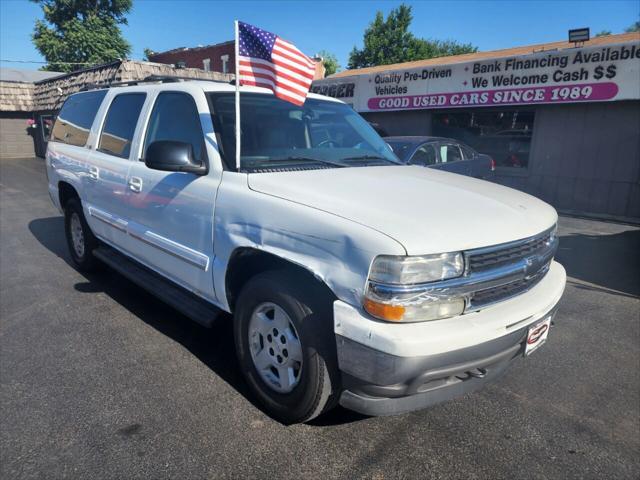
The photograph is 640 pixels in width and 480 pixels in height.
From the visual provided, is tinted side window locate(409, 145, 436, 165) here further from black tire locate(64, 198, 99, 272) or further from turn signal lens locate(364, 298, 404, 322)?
turn signal lens locate(364, 298, 404, 322)

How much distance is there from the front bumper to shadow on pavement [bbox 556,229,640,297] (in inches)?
149

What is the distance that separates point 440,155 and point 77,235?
6.13 meters

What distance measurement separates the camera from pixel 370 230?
83.6 inches

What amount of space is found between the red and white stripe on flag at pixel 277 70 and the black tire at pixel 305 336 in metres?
1.36

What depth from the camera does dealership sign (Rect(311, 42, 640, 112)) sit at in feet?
32.4

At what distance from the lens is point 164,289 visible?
3619mm

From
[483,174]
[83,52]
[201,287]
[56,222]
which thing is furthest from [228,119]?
[83,52]

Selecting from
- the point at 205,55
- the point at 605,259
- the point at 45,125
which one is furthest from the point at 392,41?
the point at 605,259

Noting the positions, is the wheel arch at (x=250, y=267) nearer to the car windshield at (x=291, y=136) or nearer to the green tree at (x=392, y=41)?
the car windshield at (x=291, y=136)

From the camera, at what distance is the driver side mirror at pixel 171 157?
2873mm

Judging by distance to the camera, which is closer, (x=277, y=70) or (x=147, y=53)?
(x=277, y=70)

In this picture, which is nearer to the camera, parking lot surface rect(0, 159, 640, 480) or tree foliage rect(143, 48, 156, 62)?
parking lot surface rect(0, 159, 640, 480)

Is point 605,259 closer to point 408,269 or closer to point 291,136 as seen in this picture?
point 291,136

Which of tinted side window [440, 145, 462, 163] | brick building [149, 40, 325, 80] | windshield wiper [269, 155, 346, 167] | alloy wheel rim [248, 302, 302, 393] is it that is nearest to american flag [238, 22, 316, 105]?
windshield wiper [269, 155, 346, 167]
